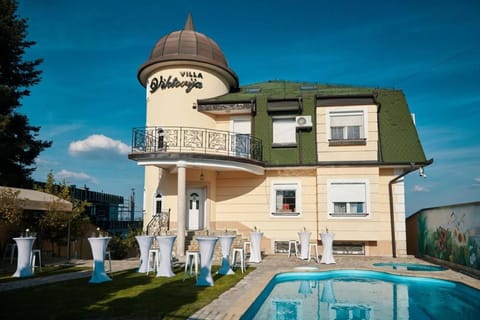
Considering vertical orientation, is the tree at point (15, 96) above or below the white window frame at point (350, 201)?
above

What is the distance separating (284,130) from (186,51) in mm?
5716

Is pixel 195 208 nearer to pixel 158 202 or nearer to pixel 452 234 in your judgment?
pixel 158 202

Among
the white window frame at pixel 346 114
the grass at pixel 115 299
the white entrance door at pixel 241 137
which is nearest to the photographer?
the grass at pixel 115 299

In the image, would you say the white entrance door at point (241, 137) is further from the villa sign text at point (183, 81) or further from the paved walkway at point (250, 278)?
the paved walkway at point (250, 278)

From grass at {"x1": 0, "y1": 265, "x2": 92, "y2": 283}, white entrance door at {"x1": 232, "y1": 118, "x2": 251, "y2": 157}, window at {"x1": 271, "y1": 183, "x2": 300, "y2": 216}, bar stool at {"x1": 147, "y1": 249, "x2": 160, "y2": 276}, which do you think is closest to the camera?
grass at {"x1": 0, "y1": 265, "x2": 92, "y2": 283}

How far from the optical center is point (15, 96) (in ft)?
67.7

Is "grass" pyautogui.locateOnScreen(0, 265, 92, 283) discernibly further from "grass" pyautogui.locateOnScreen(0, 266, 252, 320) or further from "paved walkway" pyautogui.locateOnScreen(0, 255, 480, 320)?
"grass" pyautogui.locateOnScreen(0, 266, 252, 320)

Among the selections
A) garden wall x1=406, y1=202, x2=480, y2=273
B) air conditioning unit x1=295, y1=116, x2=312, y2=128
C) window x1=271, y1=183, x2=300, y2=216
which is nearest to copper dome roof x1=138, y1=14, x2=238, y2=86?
air conditioning unit x1=295, y1=116, x2=312, y2=128

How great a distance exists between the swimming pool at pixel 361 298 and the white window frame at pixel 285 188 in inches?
203

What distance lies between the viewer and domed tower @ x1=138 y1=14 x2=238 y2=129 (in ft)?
53.7

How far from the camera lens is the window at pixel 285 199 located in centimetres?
1605

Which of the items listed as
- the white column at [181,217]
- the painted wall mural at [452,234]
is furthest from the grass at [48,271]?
the painted wall mural at [452,234]

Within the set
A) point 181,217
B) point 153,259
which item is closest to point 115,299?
point 153,259

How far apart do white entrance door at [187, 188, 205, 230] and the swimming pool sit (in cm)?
681
